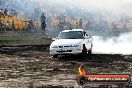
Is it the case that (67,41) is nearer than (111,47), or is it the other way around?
(67,41)

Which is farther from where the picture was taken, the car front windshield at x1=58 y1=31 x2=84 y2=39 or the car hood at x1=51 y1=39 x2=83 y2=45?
the car front windshield at x1=58 y1=31 x2=84 y2=39

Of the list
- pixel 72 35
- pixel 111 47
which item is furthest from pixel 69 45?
pixel 111 47

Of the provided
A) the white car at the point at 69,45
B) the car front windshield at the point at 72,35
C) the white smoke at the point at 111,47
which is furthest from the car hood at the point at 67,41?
the white smoke at the point at 111,47

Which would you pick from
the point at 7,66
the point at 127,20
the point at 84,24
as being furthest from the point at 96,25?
the point at 7,66

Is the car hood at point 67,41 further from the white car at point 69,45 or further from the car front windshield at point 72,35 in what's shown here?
Result: the car front windshield at point 72,35

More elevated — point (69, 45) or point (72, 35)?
point (72, 35)

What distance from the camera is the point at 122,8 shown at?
193ft

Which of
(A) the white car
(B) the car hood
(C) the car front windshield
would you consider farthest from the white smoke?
(B) the car hood

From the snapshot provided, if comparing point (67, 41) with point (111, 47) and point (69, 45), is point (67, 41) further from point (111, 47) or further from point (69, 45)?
point (111, 47)

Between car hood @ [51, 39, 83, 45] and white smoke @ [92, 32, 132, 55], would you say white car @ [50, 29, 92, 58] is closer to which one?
car hood @ [51, 39, 83, 45]

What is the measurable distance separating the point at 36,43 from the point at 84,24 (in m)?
24.3

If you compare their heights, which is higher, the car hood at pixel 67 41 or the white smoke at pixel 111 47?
the car hood at pixel 67 41

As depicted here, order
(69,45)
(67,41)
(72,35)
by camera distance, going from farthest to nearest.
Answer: (72,35) < (67,41) < (69,45)

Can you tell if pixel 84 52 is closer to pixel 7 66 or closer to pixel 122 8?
pixel 7 66
